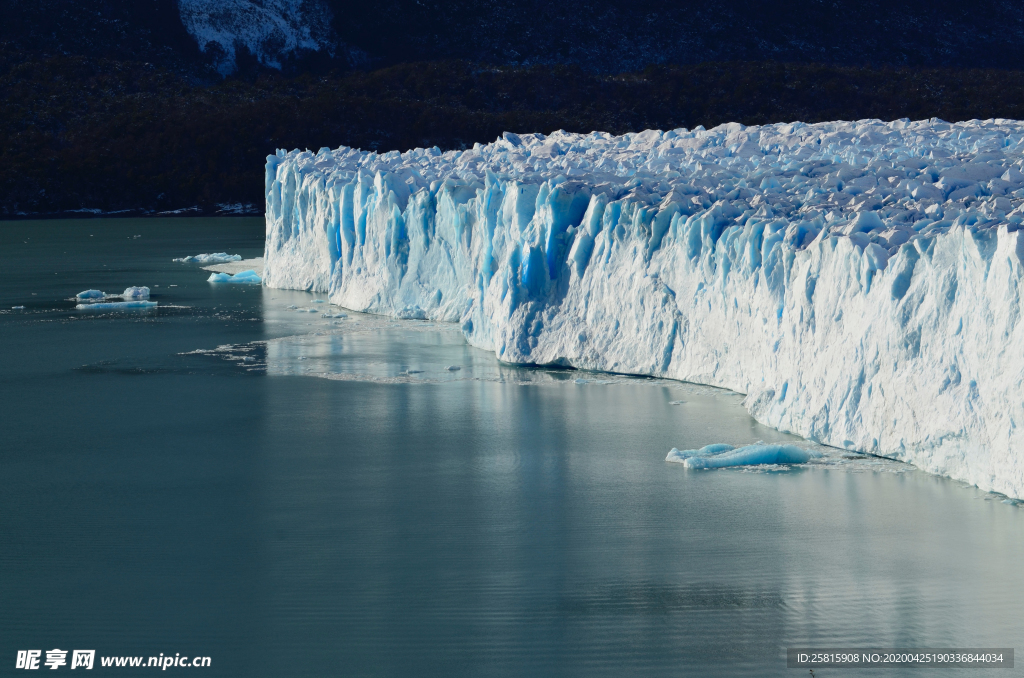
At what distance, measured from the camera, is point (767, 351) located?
768cm

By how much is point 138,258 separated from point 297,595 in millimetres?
17214

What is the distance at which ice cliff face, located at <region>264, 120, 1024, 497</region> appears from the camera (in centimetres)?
605

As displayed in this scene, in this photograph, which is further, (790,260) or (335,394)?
(335,394)

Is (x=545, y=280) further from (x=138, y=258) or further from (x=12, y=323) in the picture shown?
(x=138, y=258)

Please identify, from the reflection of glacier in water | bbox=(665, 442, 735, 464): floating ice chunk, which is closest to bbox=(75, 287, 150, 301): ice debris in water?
the reflection of glacier in water

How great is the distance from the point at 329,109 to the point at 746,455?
31.5 metres

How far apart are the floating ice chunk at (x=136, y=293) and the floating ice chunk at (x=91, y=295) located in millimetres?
271

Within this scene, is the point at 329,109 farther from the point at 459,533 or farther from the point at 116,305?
the point at 459,533

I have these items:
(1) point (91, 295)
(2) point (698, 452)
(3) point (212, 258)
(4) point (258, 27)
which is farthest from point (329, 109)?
(2) point (698, 452)

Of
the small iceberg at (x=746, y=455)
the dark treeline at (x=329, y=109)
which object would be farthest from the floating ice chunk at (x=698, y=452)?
the dark treeline at (x=329, y=109)

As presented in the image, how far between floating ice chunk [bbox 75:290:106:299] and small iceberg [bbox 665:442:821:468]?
10280mm

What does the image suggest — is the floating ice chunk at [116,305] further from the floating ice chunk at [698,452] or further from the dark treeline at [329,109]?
the dark treeline at [329,109]

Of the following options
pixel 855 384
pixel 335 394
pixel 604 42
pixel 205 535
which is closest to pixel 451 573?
pixel 205 535

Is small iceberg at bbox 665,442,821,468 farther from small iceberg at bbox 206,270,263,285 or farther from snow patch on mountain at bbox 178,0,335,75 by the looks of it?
snow patch on mountain at bbox 178,0,335,75
